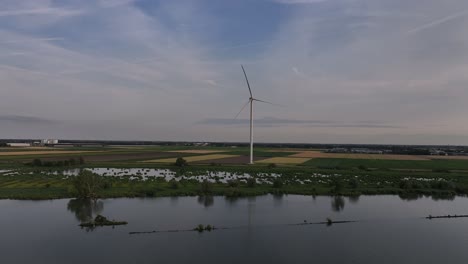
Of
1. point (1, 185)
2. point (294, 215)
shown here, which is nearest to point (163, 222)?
point (294, 215)

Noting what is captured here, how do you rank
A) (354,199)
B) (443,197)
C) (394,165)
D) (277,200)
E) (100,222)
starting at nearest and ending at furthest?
(100,222) → (277,200) → (354,199) → (443,197) → (394,165)

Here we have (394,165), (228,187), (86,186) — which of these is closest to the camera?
(86,186)

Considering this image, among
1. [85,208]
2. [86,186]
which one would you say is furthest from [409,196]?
[86,186]

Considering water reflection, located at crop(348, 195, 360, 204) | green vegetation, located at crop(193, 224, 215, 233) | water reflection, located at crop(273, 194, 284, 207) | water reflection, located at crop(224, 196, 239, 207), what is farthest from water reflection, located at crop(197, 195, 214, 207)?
water reflection, located at crop(348, 195, 360, 204)

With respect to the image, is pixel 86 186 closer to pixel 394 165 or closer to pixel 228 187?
pixel 228 187

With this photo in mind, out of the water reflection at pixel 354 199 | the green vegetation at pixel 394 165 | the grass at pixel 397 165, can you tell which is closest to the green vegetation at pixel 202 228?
the water reflection at pixel 354 199

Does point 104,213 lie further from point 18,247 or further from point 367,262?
point 367,262

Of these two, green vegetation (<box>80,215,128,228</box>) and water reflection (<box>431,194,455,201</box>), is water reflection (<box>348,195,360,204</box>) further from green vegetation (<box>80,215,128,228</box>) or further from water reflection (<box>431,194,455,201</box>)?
green vegetation (<box>80,215,128,228</box>)
